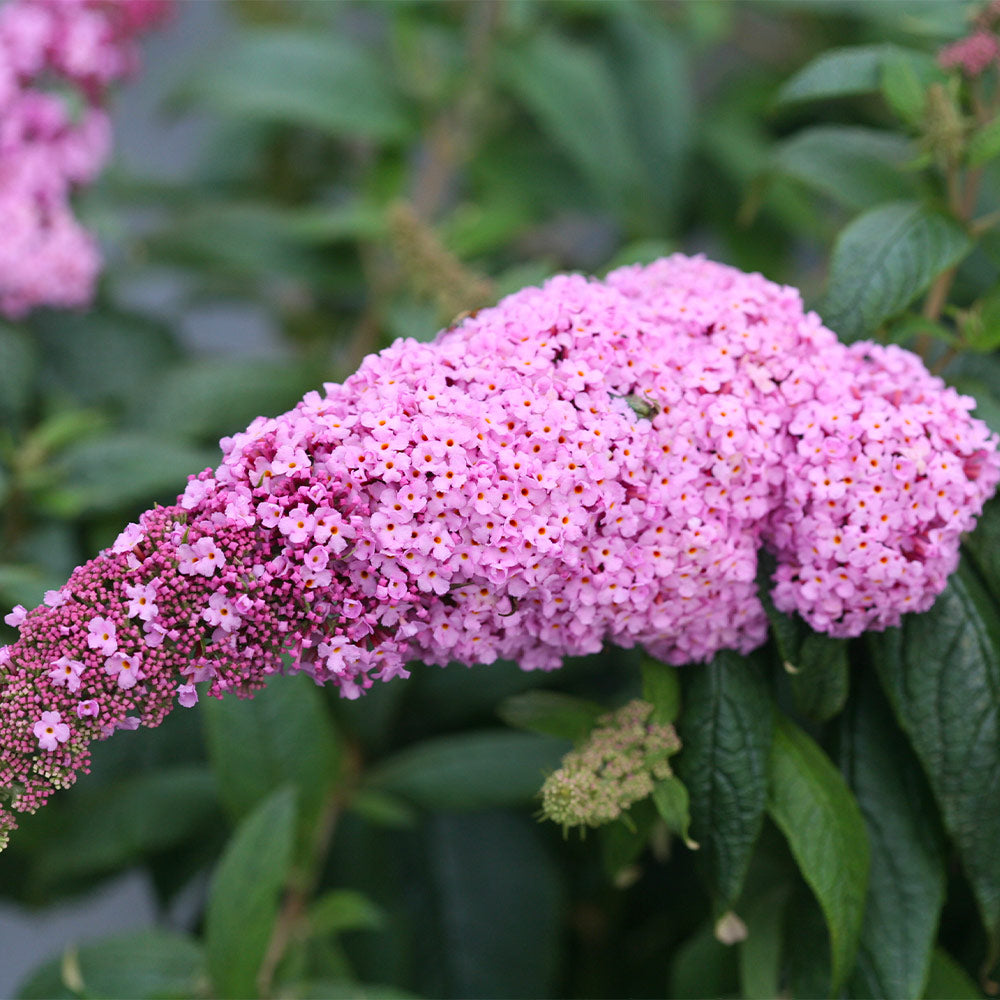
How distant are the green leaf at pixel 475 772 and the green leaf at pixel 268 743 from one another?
0.39 feet

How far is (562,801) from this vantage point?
72 cm

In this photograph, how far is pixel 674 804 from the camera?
30.4 inches

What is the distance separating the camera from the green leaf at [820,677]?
82 centimetres

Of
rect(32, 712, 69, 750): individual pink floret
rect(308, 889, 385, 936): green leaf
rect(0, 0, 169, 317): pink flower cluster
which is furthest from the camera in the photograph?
rect(0, 0, 169, 317): pink flower cluster

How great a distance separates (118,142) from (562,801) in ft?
6.75

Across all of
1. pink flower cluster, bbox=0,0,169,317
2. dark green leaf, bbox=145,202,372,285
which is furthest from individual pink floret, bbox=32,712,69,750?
dark green leaf, bbox=145,202,372,285

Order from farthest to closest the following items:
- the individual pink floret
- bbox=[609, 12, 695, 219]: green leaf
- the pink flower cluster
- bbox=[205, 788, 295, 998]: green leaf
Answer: bbox=[609, 12, 695, 219]: green leaf → the pink flower cluster → bbox=[205, 788, 295, 998]: green leaf → the individual pink floret

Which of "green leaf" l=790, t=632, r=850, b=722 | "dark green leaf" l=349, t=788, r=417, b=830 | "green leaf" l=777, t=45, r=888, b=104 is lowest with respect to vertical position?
"green leaf" l=790, t=632, r=850, b=722

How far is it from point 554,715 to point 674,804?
13cm

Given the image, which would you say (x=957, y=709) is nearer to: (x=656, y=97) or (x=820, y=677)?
(x=820, y=677)

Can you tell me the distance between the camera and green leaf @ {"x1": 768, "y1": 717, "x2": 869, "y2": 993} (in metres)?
0.80

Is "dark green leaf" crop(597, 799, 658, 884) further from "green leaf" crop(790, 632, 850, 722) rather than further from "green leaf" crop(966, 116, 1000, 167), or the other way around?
"green leaf" crop(966, 116, 1000, 167)

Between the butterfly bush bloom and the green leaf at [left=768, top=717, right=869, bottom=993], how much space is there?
0.11 m

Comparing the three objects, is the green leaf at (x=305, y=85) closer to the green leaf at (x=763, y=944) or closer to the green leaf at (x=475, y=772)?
the green leaf at (x=475, y=772)
